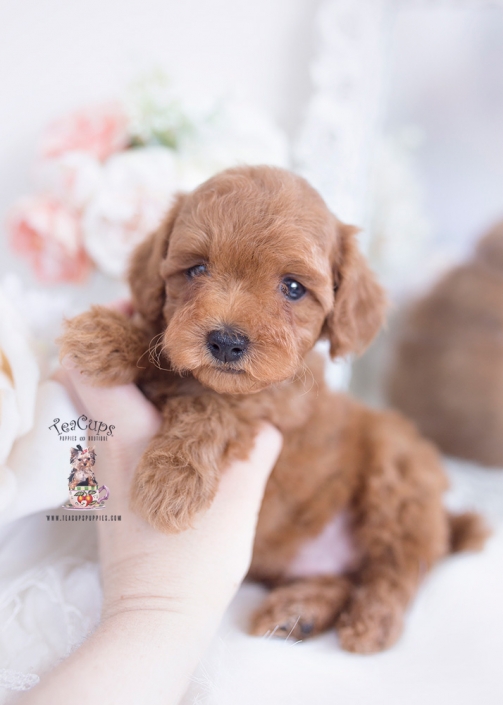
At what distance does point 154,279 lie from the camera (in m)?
→ 1.61

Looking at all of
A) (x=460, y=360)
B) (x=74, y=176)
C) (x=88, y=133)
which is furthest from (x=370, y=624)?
(x=88, y=133)

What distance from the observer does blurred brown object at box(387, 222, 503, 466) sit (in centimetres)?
248

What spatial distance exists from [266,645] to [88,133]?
214cm

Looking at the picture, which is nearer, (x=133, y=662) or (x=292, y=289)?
(x=133, y=662)

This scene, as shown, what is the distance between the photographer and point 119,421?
4.73 feet

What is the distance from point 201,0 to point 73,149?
1031 millimetres

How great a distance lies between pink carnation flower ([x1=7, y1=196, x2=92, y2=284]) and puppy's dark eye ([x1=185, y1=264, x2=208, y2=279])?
2.99ft

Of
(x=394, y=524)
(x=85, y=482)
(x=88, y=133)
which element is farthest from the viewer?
(x=88, y=133)

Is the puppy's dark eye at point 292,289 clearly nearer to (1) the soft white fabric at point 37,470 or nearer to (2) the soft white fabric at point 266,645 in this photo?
(1) the soft white fabric at point 37,470

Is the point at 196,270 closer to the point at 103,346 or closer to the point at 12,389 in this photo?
the point at 103,346

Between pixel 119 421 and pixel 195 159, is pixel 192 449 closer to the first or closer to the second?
pixel 119 421

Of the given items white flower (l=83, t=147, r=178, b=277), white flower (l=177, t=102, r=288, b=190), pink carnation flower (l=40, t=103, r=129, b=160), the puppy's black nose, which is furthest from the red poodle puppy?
pink carnation flower (l=40, t=103, r=129, b=160)

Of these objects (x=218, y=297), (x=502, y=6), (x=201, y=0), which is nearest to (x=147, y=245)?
(x=218, y=297)

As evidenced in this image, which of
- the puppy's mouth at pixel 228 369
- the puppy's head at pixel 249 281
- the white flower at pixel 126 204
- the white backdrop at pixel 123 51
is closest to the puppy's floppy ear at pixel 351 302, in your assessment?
the puppy's head at pixel 249 281
